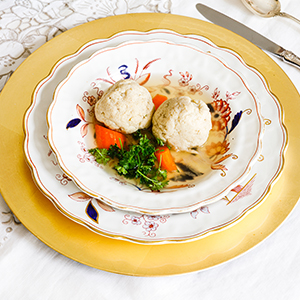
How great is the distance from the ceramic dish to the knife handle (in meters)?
0.43

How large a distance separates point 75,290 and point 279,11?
1.73 m

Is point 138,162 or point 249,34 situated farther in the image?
point 249,34

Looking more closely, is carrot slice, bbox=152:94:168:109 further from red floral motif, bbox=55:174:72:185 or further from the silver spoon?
the silver spoon

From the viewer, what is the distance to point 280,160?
44.6 inches

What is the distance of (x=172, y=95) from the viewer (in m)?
1.42

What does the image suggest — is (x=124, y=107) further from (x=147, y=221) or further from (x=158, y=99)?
(x=147, y=221)

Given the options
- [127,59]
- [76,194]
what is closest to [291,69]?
[127,59]

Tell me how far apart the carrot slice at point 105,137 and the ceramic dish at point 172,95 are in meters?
0.03

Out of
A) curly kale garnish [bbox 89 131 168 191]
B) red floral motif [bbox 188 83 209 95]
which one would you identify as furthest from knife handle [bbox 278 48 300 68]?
curly kale garnish [bbox 89 131 168 191]

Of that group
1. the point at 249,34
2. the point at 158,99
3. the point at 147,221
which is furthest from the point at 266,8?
the point at 147,221

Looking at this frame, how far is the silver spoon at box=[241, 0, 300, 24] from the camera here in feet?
5.60

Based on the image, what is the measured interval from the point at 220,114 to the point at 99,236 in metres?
0.73

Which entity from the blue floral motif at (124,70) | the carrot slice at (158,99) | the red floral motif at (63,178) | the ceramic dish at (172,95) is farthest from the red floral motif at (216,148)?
the red floral motif at (63,178)

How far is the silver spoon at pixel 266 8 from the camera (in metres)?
1.71
